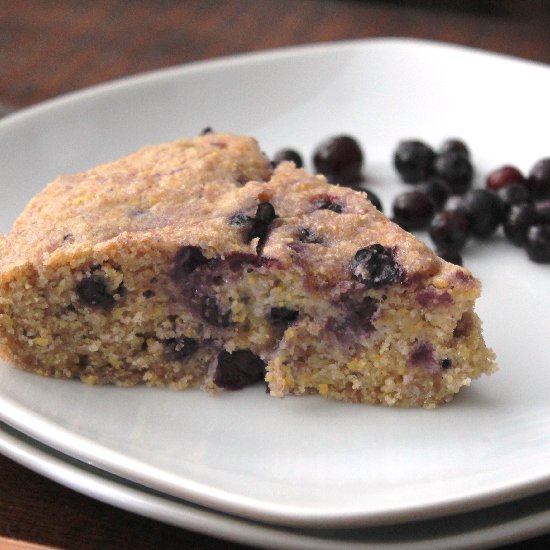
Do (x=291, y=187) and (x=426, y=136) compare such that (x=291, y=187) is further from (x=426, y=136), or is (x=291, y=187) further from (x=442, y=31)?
(x=442, y=31)

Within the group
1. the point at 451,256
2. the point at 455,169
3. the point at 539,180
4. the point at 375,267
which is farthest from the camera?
the point at 455,169

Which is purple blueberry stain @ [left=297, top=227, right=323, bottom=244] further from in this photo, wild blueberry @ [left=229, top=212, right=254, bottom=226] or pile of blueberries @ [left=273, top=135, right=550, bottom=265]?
pile of blueberries @ [left=273, top=135, right=550, bottom=265]

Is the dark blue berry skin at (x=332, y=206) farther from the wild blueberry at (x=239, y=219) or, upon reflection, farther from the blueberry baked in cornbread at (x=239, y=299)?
the wild blueberry at (x=239, y=219)

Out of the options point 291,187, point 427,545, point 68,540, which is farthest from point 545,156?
point 68,540

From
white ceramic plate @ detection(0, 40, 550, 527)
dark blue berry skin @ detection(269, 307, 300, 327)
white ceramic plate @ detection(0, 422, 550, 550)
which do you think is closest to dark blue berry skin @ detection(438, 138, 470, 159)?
white ceramic plate @ detection(0, 40, 550, 527)

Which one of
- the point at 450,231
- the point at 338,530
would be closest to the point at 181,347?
the point at 338,530

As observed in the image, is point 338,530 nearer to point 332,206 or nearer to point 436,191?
point 332,206
